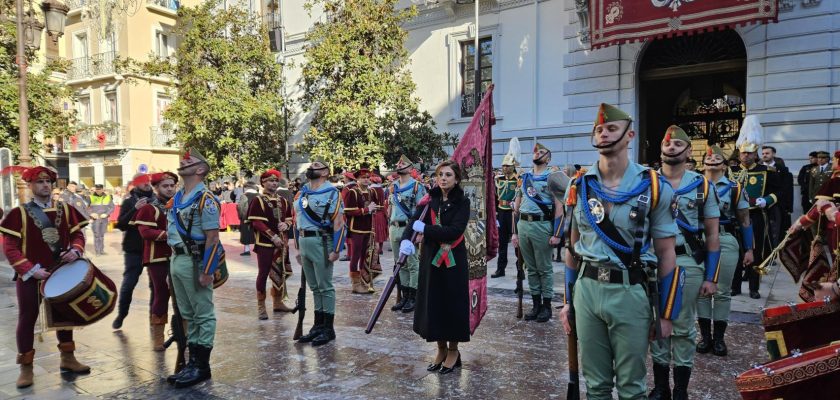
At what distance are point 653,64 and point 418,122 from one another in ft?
23.9

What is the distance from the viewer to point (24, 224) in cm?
558

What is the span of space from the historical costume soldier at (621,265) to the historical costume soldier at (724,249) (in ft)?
9.14

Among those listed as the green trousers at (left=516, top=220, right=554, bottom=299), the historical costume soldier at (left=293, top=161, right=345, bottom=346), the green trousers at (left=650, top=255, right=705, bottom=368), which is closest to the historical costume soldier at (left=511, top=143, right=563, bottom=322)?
the green trousers at (left=516, top=220, right=554, bottom=299)

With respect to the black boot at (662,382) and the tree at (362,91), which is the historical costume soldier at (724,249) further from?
the tree at (362,91)

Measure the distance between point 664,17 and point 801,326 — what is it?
12.6 meters

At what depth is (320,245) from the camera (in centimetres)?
670

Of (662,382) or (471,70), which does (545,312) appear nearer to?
(662,382)

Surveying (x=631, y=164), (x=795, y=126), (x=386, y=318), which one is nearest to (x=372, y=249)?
(x=386, y=318)

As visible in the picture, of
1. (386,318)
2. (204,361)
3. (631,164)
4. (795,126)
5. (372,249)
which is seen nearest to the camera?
(631,164)

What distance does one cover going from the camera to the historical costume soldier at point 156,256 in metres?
6.57

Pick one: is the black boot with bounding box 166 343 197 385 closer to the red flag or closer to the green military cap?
the red flag

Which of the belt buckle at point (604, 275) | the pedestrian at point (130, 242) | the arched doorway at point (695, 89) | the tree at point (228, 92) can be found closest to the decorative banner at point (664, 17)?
the arched doorway at point (695, 89)

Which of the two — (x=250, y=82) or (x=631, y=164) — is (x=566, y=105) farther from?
(x=631, y=164)

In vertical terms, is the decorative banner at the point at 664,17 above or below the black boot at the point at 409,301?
above
